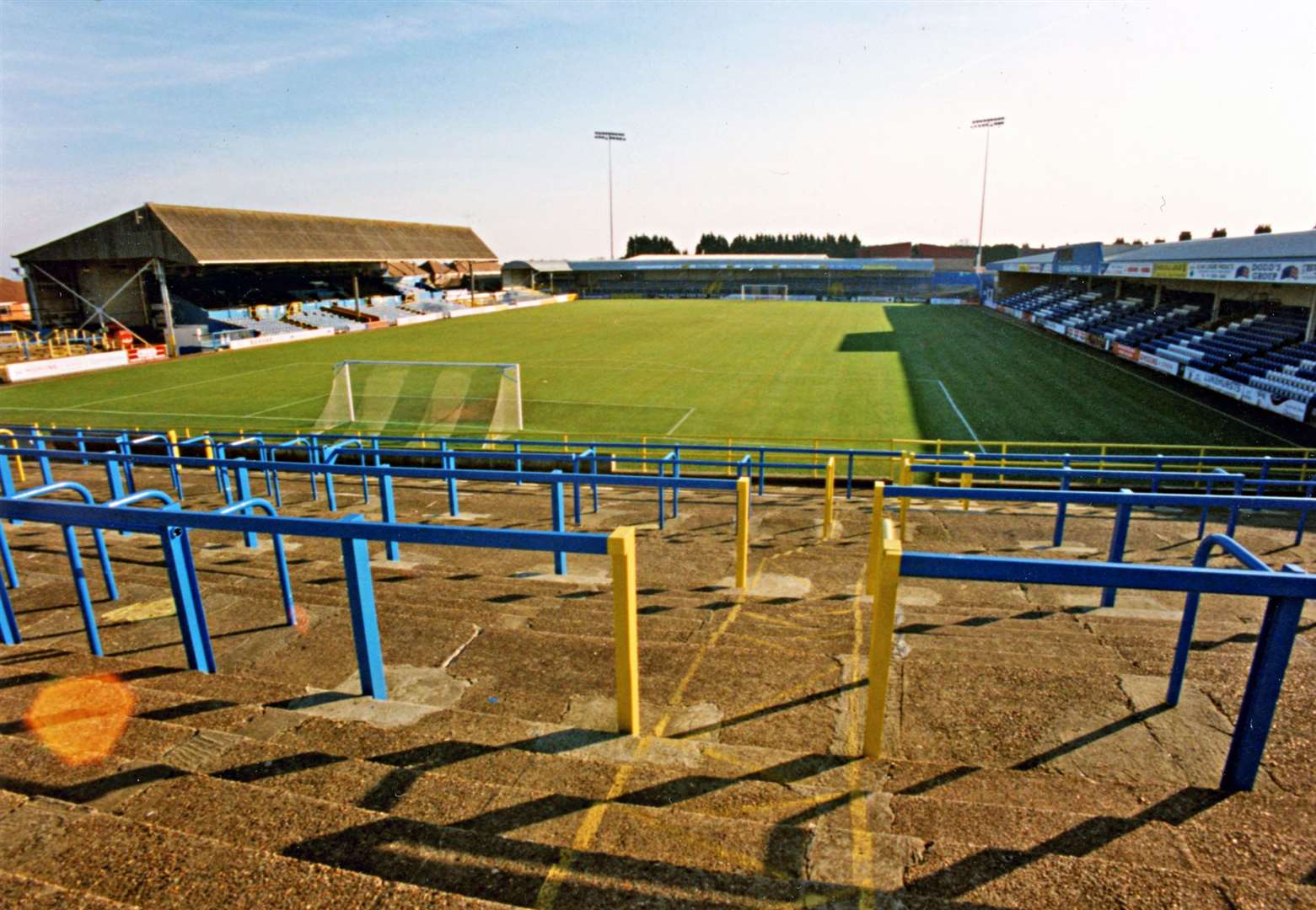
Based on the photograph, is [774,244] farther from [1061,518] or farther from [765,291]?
[1061,518]

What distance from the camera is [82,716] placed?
3.72 meters

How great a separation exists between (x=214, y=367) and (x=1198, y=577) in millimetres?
43369

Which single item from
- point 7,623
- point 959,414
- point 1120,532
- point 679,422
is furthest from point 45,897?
point 959,414

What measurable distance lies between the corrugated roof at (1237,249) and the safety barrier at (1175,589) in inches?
1146

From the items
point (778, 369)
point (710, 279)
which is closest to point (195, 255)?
point (778, 369)

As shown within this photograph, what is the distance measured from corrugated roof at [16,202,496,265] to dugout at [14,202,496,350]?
7 cm

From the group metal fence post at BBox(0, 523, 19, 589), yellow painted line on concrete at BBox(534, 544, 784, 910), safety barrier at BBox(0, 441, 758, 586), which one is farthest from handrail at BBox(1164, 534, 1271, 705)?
metal fence post at BBox(0, 523, 19, 589)

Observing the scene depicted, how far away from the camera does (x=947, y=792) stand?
10.7 ft

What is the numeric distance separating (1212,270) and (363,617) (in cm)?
3634

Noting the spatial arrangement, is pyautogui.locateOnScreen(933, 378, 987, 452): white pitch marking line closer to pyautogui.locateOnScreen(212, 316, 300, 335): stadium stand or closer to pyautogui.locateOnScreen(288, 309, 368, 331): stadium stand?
pyautogui.locateOnScreen(212, 316, 300, 335): stadium stand

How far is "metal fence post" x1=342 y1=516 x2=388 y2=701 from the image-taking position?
3830 mm

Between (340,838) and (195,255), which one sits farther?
(195,255)

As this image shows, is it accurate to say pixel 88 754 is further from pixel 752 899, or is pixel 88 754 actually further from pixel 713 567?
pixel 713 567

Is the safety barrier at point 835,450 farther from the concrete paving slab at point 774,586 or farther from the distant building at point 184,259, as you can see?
the distant building at point 184,259
